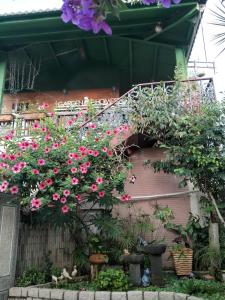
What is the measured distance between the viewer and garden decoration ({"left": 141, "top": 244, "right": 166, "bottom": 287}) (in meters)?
5.39

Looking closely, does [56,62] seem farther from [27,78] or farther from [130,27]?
[130,27]

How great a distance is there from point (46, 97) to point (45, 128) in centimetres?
655

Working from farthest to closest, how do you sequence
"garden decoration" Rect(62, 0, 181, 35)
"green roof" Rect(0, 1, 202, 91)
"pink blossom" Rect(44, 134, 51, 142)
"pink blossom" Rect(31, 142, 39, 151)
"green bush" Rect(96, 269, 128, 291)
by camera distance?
"green roof" Rect(0, 1, 202, 91)
"pink blossom" Rect(44, 134, 51, 142)
"pink blossom" Rect(31, 142, 39, 151)
"green bush" Rect(96, 269, 128, 291)
"garden decoration" Rect(62, 0, 181, 35)

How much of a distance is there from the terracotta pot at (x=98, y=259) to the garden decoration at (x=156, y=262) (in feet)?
2.53

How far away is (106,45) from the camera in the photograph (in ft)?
35.1

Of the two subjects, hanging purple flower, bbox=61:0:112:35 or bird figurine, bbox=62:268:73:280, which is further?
bird figurine, bbox=62:268:73:280

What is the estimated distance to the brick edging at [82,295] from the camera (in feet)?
15.4

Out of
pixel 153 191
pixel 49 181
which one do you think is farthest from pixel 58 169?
pixel 153 191

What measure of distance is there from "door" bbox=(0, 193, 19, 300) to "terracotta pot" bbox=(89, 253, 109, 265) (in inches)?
53.2

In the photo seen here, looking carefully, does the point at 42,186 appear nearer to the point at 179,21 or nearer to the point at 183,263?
the point at 183,263

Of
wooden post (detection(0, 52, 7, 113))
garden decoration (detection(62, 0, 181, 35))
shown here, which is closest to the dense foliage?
wooden post (detection(0, 52, 7, 113))

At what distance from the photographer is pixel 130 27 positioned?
9.16 m

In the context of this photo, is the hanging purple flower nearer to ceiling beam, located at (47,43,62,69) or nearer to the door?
the door

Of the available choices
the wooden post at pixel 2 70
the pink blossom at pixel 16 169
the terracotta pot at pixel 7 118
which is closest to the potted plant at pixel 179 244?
the pink blossom at pixel 16 169
